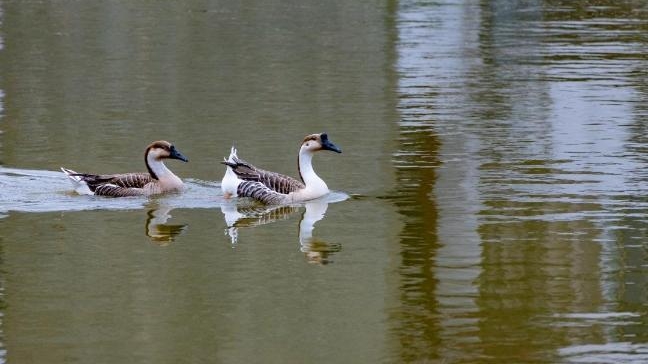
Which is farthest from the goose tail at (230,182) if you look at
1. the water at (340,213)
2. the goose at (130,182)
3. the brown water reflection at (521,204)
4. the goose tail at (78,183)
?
the brown water reflection at (521,204)

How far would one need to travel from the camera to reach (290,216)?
1631 cm

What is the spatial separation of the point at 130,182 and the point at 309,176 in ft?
6.57

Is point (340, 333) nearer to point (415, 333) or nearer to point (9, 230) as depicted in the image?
point (415, 333)

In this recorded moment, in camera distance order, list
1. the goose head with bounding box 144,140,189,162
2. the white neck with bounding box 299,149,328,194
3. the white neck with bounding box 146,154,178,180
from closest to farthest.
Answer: the white neck with bounding box 299,149,328,194
the white neck with bounding box 146,154,178,180
the goose head with bounding box 144,140,189,162

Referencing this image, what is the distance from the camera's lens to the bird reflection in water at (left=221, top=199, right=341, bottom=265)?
558 inches

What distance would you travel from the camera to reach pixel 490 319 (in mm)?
11297

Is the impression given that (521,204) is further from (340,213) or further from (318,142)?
(318,142)

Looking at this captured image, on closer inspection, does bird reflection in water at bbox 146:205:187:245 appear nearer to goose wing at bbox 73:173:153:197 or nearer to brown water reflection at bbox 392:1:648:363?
goose wing at bbox 73:173:153:197

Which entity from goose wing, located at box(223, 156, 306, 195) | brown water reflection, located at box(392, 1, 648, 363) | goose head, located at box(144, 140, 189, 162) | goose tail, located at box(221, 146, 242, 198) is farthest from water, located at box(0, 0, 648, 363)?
goose head, located at box(144, 140, 189, 162)

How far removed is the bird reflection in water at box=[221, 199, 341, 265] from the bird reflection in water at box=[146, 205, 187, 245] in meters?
0.52

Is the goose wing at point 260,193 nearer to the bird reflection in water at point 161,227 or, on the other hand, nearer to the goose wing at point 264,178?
the goose wing at point 264,178

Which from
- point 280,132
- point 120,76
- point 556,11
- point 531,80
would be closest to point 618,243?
point 280,132

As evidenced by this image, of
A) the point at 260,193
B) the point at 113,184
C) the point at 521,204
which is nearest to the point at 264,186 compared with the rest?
the point at 260,193

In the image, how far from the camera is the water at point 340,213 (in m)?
11.0
